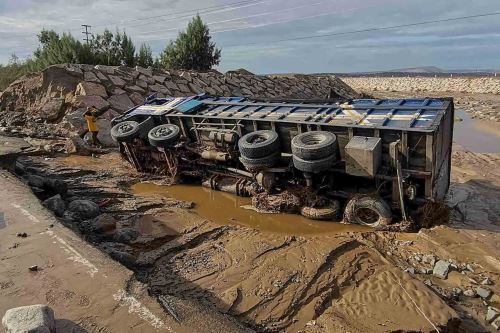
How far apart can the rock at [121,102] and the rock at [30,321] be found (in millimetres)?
13712

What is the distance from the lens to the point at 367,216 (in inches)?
303

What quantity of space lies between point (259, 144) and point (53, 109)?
1163 centimetres

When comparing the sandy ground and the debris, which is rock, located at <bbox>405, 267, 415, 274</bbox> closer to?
the sandy ground

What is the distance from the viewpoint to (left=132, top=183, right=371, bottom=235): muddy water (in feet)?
25.5

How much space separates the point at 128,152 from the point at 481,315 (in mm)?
9380

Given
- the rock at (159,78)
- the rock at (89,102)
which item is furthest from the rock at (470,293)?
the rock at (159,78)

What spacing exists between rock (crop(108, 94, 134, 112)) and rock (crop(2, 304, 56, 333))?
45.0 feet

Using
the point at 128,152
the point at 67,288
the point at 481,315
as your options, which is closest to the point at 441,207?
the point at 481,315

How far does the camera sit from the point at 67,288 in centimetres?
454

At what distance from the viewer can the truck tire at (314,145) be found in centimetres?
748

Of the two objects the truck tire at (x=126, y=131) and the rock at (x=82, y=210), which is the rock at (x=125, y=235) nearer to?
the rock at (x=82, y=210)

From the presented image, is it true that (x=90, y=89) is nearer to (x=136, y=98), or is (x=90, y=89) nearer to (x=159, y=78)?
(x=136, y=98)

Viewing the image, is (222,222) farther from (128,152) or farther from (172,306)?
(128,152)

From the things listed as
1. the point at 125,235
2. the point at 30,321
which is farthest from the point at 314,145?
the point at 30,321
